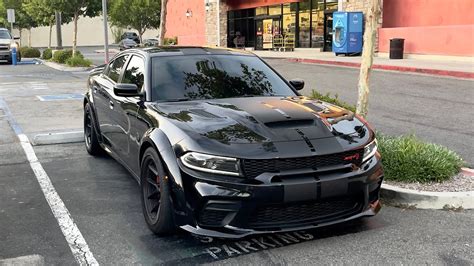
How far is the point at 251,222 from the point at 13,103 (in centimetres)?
1094

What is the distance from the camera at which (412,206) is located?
197 inches

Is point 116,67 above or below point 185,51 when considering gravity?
below

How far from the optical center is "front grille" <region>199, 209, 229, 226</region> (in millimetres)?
3783

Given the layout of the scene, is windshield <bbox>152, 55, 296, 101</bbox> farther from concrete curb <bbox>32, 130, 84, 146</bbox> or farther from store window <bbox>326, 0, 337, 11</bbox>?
store window <bbox>326, 0, 337, 11</bbox>

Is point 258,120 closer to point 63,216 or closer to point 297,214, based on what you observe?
point 297,214

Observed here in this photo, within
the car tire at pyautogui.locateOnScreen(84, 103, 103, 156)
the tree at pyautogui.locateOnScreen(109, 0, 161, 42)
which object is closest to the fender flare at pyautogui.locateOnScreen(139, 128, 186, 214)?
the car tire at pyautogui.locateOnScreen(84, 103, 103, 156)

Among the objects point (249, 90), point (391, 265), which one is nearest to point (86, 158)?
point (249, 90)

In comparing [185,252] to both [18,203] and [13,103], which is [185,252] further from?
[13,103]

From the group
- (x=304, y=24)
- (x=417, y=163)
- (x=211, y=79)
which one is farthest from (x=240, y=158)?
(x=304, y=24)

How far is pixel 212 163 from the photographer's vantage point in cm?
383

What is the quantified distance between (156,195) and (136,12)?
39.8 metres

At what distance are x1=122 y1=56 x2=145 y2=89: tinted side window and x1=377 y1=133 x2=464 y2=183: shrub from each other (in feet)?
8.95

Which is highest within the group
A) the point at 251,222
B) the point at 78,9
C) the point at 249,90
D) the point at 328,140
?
the point at 78,9

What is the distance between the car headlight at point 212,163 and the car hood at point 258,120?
167mm
